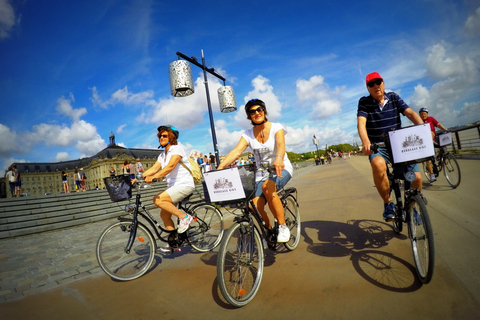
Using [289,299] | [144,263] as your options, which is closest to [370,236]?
[289,299]

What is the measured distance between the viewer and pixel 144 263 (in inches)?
139

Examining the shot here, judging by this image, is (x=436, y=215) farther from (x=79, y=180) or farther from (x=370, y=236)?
(x=79, y=180)

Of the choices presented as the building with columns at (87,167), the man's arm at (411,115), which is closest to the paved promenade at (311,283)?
the man's arm at (411,115)

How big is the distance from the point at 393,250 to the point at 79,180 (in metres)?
24.6

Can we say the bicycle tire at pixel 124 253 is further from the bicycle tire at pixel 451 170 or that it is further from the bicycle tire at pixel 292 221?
the bicycle tire at pixel 451 170

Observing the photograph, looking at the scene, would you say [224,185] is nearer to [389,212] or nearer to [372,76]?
[389,212]

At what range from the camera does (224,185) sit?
2.54 m

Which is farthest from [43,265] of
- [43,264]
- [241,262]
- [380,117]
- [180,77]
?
[380,117]

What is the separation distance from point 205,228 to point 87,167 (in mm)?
121396

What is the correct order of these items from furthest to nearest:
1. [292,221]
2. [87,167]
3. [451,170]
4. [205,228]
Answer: [87,167] → [451,170] → [205,228] → [292,221]

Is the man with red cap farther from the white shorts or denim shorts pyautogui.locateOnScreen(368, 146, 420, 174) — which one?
the white shorts

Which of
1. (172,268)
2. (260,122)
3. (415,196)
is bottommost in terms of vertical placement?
(172,268)

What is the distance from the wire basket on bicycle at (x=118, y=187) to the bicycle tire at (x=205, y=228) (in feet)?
3.49

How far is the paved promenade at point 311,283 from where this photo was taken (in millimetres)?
2004
